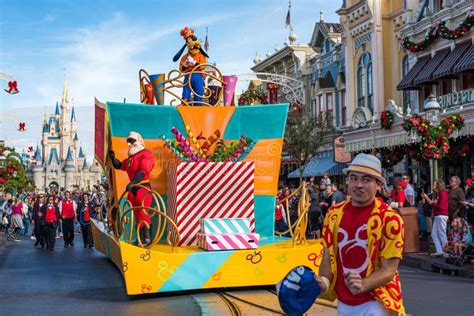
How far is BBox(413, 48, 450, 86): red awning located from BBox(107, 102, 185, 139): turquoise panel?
1541cm

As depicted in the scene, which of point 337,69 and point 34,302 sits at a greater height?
point 337,69

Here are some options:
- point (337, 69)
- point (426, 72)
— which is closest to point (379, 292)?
point (426, 72)

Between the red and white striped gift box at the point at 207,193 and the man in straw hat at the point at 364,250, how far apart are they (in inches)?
230

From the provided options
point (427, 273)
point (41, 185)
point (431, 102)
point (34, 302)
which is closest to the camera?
point (34, 302)

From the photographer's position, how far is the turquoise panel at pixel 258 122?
420 inches

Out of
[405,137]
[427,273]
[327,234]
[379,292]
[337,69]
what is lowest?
[427,273]

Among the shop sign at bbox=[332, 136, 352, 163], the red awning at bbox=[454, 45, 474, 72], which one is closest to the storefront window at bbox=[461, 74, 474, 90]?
the red awning at bbox=[454, 45, 474, 72]

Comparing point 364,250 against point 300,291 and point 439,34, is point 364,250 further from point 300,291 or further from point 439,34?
point 439,34

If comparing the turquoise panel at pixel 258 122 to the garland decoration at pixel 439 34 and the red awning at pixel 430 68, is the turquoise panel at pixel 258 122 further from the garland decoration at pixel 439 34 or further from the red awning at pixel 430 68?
the red awning at pixel 430 68

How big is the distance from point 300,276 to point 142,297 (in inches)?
215

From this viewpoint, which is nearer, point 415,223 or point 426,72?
point 415,223

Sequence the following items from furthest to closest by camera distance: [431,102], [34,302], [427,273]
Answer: [431,102], [427,273], [34,302]

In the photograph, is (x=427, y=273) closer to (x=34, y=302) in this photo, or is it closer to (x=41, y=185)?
(x=34, y=302)

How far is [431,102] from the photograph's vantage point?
16.7m
